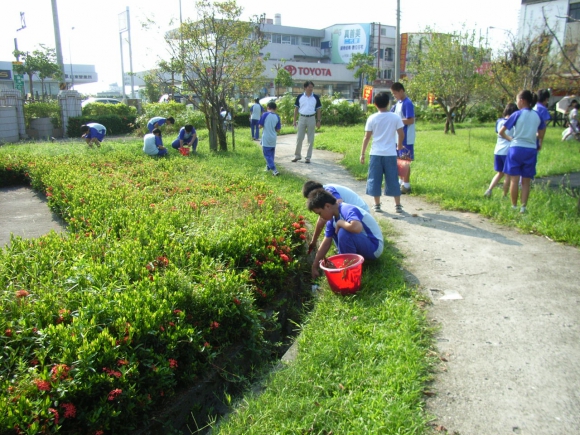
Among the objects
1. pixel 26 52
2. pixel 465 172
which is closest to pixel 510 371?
pixel 465 172

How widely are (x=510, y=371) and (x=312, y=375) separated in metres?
1.32

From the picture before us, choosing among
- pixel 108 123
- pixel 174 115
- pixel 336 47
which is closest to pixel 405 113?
pixel 174 115

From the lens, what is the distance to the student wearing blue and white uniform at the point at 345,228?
4.39 meters

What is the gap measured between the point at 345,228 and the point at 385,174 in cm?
262

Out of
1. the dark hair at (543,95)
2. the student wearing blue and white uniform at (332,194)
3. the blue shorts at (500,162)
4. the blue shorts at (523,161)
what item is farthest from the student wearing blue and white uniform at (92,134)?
the dark hair at (543,95)

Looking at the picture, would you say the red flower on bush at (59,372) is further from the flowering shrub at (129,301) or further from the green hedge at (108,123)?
the green hedge at (108,123)

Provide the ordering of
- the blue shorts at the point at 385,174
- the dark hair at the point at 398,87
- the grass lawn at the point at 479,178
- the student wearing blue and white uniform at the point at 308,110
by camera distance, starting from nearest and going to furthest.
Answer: the grass lawn at the point at 479,178
the blue shorts at the point at 385,174
the dark hair at the point at 398,87
the student wearing blue and white uniform at the point at 308,110

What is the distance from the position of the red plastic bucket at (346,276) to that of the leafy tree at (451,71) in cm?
1586

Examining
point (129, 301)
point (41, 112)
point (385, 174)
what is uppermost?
point (41, 112)

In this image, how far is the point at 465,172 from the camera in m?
9.55

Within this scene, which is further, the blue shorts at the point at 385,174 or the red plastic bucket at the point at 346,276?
the blue shorts at the point at 385,174

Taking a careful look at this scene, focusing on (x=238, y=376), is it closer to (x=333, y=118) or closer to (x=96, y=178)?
(x=96, y=178)

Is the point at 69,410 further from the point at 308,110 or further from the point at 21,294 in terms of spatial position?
the point at 308,110

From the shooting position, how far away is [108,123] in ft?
65.8
